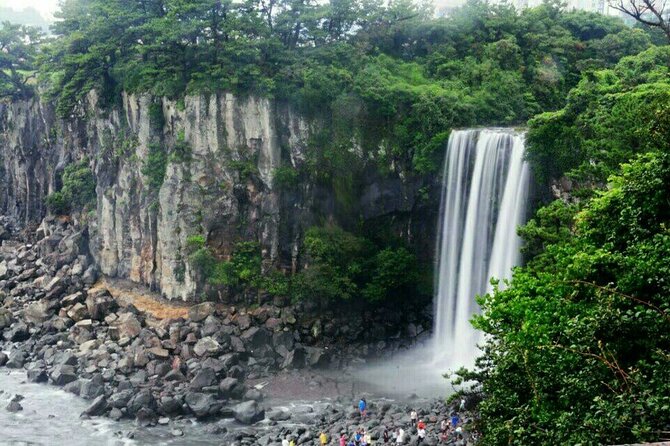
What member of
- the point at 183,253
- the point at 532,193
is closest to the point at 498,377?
the point at 532,193

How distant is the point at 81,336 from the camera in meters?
31.0

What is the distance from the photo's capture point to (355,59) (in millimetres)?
33750

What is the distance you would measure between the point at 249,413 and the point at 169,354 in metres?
6.62

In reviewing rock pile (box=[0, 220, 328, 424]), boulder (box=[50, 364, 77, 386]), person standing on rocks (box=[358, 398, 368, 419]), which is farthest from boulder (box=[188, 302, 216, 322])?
person standing on rocks (box=[358, 398, 368, 419])

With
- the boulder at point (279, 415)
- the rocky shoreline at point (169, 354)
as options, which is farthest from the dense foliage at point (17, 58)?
the boulder at point (279, 415)

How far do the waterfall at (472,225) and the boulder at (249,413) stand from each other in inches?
331

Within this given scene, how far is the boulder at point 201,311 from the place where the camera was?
31359 millimetres

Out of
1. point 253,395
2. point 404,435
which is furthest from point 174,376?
point 404,435

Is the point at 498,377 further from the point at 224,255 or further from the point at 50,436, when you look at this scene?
the point at 224,255

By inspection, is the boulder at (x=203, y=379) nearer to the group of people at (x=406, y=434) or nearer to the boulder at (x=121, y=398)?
the boulder at (x=121, y=398)

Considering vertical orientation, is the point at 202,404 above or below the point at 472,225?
below

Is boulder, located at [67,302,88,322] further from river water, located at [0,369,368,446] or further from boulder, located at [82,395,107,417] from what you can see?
boulder, located at [82,395,107,417]

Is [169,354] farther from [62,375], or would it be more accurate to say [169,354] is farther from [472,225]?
[472,225]

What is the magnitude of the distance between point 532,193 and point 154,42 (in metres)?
19.4
